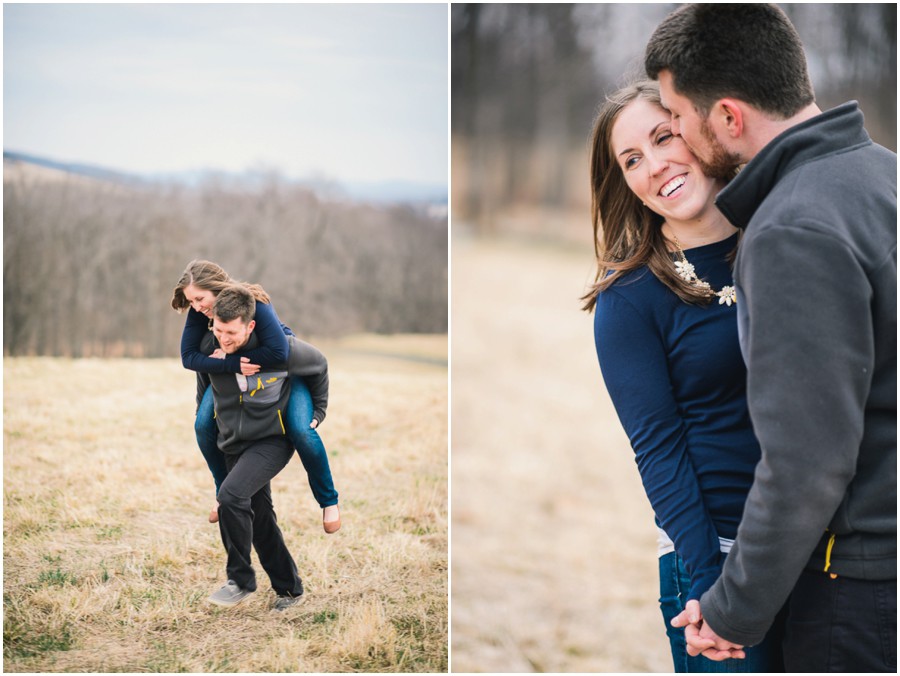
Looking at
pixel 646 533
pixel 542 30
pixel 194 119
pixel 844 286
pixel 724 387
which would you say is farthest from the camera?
pixel 542 30

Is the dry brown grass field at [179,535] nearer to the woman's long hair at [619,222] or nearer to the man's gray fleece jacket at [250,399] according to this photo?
the man's gray fleece jacket at [250,399]

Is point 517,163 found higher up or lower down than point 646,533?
higher up

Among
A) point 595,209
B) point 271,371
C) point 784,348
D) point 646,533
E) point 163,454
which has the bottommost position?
point 646,533

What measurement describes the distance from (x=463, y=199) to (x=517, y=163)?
669 millimetres

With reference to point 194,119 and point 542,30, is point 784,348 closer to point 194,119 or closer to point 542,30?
point 194,119

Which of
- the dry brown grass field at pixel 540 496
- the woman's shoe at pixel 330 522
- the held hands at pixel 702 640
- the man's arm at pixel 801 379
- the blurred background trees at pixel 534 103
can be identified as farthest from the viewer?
the blurred background trees at pixel 534 103

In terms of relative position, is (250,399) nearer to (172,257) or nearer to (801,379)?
(172,257)

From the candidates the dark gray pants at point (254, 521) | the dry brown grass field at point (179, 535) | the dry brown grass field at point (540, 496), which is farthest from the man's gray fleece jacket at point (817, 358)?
the dry brown grass field at point (540, 496)

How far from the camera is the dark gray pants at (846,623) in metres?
1.54

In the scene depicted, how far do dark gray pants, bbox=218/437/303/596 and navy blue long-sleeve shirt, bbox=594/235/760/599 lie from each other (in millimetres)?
1028

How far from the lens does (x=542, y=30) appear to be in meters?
8.02

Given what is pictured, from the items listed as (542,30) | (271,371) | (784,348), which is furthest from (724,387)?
(542,30)

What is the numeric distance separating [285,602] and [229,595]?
0.48 ft

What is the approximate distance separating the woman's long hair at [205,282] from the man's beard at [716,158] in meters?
1.19
